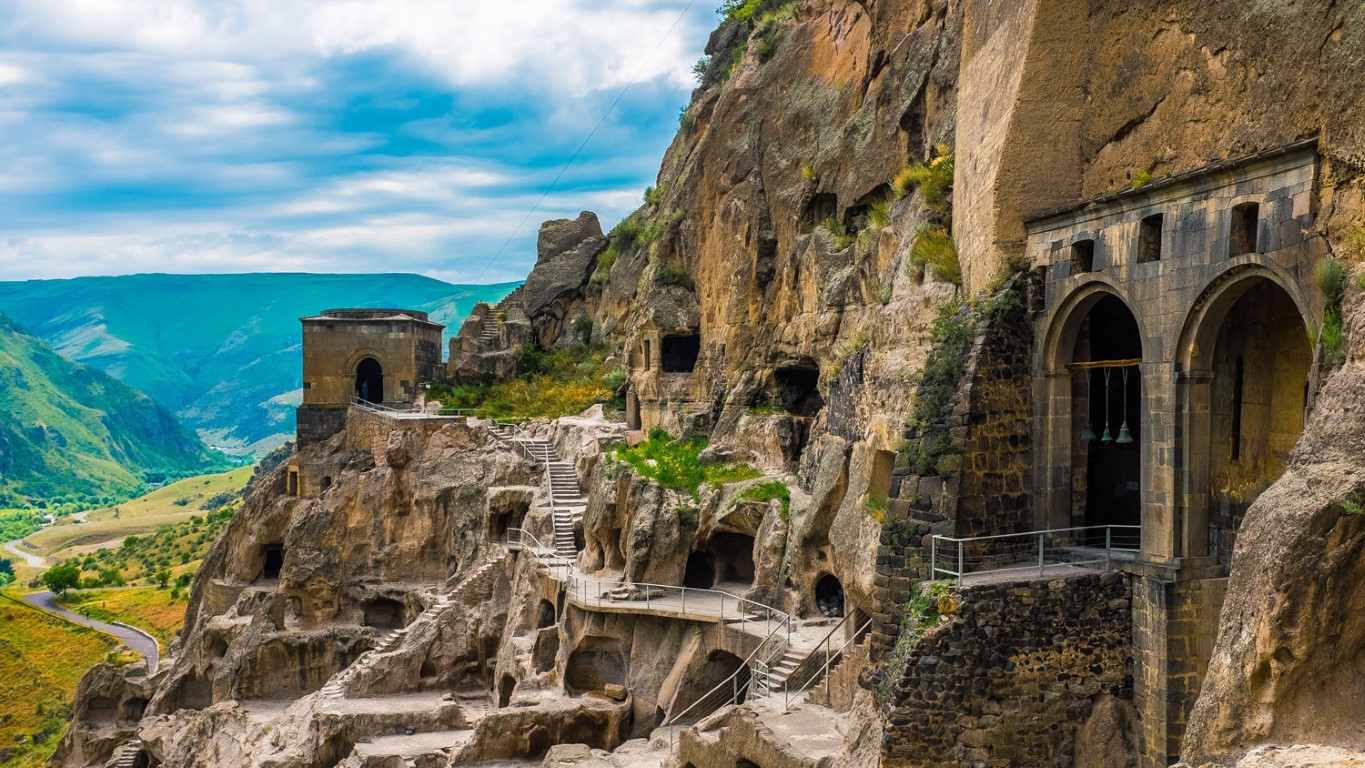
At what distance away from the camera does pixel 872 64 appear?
31.0 m

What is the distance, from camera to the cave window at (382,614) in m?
40.6

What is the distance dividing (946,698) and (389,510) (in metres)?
29.3

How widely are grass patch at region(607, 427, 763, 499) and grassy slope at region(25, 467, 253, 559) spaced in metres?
88.3

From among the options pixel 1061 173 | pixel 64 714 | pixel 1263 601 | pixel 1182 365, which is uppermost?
pixel 1061 173

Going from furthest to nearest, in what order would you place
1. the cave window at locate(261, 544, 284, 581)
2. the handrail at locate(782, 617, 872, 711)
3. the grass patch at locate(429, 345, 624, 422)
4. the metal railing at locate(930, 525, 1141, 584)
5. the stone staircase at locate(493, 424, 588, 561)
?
1. the grass patch at locate(429, 345, 624, 422)
2. the cave window at locate(261, 544, 284, 581)
3. the stone staircase at locate(493, 424, 588, 561)
4. the handrail at locate(782, 617, 872, 711)
5. the metal railing at locate(930, 525, 1141, 584)

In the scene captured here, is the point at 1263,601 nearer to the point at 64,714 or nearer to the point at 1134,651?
the point at 1134,651

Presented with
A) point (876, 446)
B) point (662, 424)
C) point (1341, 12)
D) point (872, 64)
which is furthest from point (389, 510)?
point (1341, 12)

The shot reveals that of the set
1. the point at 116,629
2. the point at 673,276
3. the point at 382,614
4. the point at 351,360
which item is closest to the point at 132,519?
the point at 116,629

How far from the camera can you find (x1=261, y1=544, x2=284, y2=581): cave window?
45.8m

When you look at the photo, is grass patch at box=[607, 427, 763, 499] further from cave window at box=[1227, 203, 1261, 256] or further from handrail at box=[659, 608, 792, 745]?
cave window at box=[1227, 203, 1261, 256]

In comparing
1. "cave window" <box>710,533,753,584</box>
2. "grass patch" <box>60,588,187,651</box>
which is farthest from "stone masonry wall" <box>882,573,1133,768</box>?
"grass patch" <box>60,588,187,651</box>

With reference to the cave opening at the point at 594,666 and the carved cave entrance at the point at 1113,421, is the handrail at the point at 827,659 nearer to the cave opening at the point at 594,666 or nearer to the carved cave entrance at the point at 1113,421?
the carved cave entrance at the point at 1113,421

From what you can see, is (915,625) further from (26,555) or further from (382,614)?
(26,555)

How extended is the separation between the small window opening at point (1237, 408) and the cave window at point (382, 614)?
101 ft
